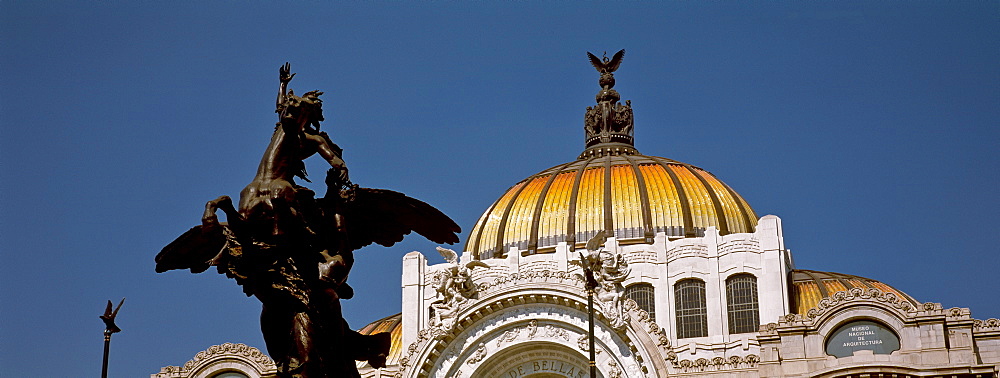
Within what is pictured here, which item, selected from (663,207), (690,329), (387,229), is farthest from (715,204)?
(387,229)

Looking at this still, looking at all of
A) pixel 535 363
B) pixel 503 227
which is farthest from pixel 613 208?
pixel 535 363

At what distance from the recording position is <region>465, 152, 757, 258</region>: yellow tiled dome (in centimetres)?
5822

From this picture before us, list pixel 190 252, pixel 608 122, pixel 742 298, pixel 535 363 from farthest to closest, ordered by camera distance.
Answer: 1. pixel 608 122
2. pixel 742 298
3. pixel 535 363
4. pixel 190 252

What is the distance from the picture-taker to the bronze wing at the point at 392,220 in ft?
48.2

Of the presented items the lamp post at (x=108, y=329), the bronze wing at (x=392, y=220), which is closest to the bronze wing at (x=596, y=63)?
the lamp post at (x=108, y=329)

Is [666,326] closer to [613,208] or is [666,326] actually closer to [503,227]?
[613,208]

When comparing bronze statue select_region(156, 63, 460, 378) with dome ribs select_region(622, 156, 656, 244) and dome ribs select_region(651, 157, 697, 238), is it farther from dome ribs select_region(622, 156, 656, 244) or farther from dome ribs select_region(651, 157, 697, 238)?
dome ribs select_region(651, 157, 697, 238)

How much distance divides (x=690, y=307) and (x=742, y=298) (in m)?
2.09

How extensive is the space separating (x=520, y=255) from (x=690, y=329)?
25.3 ft

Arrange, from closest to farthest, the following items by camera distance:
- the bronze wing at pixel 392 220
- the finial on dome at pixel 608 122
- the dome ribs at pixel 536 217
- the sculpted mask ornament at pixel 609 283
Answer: the bronze wing at pixel 392 220
the sculpted mask ornament at pixel 609 283
the dome ribs at pixel 536 217
the finial on dome at pixel 608 122

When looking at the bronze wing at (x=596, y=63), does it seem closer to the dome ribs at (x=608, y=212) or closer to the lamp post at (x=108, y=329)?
the dome ribs at (x=608, y=212)

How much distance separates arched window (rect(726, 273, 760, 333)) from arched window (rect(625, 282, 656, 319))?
9.97ft

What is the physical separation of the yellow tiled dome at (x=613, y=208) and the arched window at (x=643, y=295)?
2.09m

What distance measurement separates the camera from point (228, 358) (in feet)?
161
